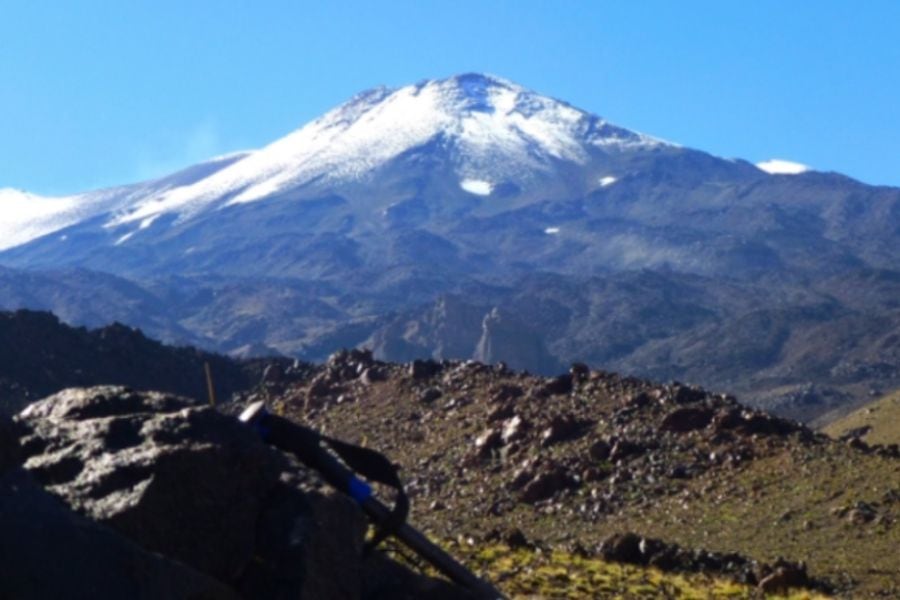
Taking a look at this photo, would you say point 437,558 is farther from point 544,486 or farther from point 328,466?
point 544,486

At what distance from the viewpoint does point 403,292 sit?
588 ft

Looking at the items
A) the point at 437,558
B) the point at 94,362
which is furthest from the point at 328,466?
the point at 94,362

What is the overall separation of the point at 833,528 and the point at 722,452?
11.4 feet

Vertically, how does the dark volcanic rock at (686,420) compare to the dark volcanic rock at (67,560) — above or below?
below

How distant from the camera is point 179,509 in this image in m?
7.22

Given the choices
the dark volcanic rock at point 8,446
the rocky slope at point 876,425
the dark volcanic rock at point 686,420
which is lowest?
the rocky slope at point 876,425

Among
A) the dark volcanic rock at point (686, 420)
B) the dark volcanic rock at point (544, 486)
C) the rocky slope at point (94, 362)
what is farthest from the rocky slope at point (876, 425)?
the rocky slope at point (94, 362)

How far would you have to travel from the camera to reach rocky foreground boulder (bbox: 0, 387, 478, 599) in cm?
652

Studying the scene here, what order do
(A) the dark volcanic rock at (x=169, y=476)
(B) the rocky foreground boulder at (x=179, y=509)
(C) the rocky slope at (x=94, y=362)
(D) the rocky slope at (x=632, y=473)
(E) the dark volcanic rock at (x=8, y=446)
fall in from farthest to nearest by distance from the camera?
(C) the rocky slope at (x=94, y=362) < (D) the rocky slope at (x=632, y=473) < (A) the dark volcanic rock at (x=169, y=476) < (E) the dark volcanic rock at (x=8, y=446) < (B) the rocky foreground boulder at (x=179, y=509)

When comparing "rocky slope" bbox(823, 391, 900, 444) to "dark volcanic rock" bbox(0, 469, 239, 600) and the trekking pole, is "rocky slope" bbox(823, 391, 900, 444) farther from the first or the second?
"dark volcanic rock" bbox(0, 469, 239, 600)

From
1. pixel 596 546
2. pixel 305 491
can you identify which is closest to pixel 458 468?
pixel 596 546

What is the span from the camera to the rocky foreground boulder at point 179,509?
6.52 meters

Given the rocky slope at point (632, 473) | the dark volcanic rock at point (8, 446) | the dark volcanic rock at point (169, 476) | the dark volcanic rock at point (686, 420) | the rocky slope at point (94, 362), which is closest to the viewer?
the dark volcanic rock at point (8, 446)

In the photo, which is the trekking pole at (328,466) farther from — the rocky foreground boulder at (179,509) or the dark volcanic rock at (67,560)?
the dark volcanic rock at (67,560)
